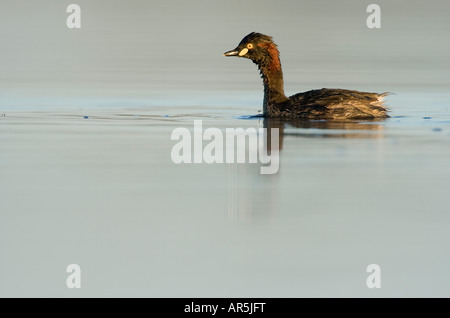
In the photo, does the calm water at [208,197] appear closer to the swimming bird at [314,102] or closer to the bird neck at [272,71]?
the swimming bird at [314,102]

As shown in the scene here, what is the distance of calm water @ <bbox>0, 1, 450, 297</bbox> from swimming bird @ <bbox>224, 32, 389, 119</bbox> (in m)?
0.32

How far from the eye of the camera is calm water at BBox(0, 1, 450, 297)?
621 centimetres

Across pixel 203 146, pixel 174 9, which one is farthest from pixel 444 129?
pixel 174 9

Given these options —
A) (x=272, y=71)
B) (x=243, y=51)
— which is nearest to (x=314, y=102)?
(x=272, y=71)

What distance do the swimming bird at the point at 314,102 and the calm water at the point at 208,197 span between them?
0.32 m

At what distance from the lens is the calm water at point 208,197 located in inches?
245

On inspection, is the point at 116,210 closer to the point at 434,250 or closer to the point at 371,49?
the point at 434,250

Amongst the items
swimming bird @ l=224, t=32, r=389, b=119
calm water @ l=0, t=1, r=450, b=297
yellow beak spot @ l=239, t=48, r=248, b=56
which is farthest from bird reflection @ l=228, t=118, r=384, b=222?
yellow beak spot @ l=239, t=48, r=248, b=56

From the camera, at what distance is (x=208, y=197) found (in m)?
8.06

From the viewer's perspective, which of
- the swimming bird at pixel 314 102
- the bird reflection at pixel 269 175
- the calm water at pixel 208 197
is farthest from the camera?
the swimming bird at pixel 314 102

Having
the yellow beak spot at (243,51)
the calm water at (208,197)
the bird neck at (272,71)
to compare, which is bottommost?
the calm water at (208,197)

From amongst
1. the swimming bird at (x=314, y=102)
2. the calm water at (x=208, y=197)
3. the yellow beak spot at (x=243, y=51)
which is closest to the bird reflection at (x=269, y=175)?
the calm water at (x=208, y=197)

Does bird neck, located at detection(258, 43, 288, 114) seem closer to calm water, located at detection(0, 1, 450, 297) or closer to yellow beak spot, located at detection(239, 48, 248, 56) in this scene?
yellow beak spot, located at detection(239, 48, 248, 56)

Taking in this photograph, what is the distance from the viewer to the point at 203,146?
1053cm
